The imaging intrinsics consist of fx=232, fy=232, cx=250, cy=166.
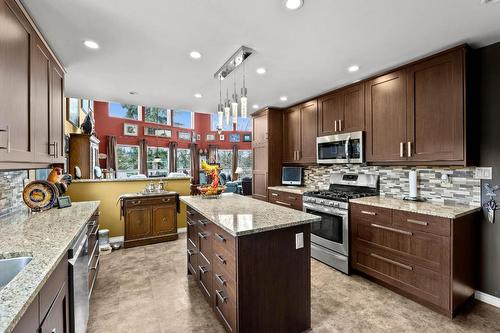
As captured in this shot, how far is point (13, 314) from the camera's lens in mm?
731

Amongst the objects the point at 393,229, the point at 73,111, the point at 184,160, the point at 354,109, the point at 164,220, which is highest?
the point at 73,111

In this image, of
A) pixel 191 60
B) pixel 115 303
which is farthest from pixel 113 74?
pixel 115 303

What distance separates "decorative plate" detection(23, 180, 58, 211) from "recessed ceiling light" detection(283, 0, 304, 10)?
2658 millimetres

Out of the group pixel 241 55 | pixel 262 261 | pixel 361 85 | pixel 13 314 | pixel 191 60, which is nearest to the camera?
pixel 13 314

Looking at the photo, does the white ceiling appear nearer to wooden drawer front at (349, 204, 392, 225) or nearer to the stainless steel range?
the stainless steel range

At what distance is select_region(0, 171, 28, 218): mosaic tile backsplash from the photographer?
197 cm

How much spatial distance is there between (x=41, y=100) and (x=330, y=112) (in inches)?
136

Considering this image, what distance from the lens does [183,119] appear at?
11023 mm

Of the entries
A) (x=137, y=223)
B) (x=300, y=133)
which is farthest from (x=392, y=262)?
(x=137, y=223)

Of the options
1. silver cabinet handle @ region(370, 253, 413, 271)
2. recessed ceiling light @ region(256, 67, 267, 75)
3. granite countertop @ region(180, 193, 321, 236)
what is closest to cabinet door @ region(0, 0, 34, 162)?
granite countertop @ region(180, 193, 321, 236)

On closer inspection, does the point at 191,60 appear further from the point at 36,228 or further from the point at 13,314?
the point at 13,314

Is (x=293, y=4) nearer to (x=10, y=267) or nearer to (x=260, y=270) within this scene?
(x=260, y=270)

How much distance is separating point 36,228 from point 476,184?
394 centimetres

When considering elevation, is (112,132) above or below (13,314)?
above
